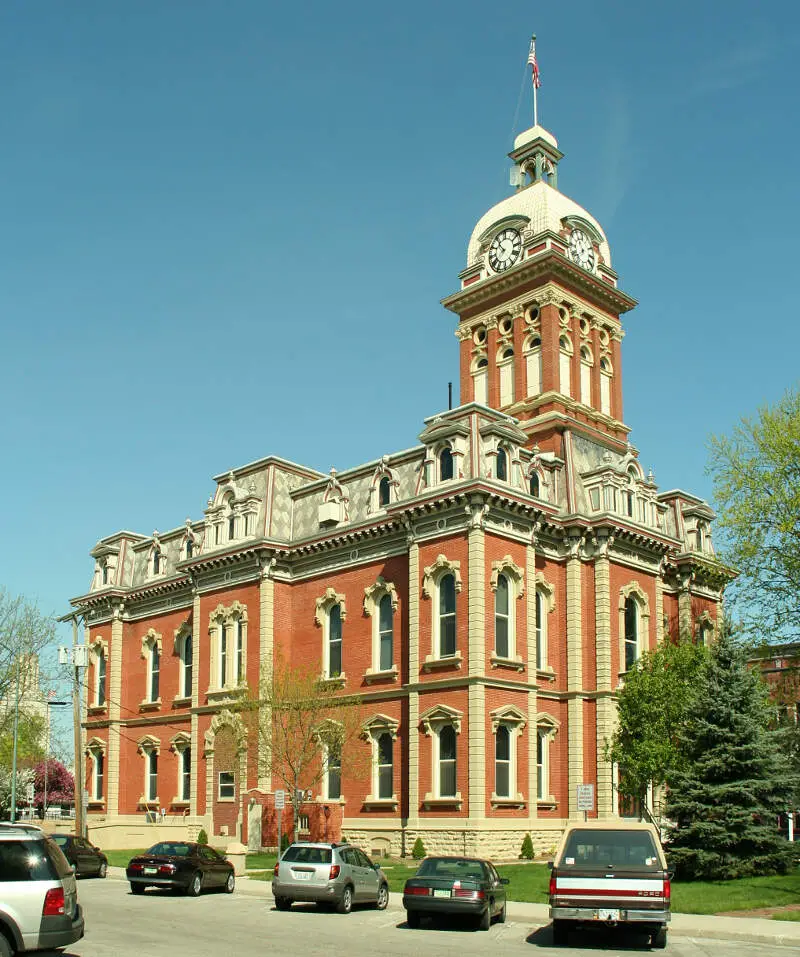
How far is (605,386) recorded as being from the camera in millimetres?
50062

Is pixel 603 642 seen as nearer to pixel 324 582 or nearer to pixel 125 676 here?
pixel 324 582

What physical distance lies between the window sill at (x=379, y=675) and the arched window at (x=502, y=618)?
4.18 m

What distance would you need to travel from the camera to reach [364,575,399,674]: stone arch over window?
40500 mm

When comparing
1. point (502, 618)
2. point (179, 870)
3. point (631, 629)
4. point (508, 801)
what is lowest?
point (179, 870)

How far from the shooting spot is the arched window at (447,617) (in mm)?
37438

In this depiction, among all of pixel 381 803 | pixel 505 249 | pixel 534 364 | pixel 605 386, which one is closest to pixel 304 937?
pixel 381 803

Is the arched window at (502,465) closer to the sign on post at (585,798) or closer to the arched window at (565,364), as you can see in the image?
the arched window at (565,364)

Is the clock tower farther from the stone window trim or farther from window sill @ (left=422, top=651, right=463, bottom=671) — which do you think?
the stone window trim

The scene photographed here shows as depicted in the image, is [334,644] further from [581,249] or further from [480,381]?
[581,249]

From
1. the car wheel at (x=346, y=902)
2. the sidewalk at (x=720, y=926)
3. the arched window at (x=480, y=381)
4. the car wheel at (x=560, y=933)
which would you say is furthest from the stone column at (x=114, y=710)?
the car wheel at (x=560, y=933)

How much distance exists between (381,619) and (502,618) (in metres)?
5.44

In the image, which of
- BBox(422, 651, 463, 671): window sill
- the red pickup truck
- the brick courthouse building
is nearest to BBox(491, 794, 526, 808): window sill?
the brick courthouse building

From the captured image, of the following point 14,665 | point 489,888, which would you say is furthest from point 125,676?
point 489,888

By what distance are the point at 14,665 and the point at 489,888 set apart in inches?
1464
